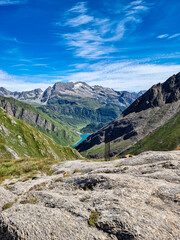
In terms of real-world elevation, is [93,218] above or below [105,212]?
below

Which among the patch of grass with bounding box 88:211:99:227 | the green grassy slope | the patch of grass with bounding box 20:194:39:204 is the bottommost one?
the green grassy slope

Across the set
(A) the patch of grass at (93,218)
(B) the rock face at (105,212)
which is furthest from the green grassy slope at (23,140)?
(A) the patch of grass at (93,218)

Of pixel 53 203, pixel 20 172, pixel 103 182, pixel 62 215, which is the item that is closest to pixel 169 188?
pixel 103 182

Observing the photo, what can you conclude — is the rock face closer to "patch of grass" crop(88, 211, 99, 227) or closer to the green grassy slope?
"patch of grass" crop(88, 211, 99, 227)

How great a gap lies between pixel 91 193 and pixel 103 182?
1685mm

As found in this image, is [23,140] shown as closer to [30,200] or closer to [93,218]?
[30,200]

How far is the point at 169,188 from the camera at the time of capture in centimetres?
1255

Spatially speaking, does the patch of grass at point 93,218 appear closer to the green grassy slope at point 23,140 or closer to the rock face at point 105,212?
the rock face at point 105,212

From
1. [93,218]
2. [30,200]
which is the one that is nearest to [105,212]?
[93,218]

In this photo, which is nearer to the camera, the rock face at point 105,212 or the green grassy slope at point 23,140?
the rock face at point 105,212

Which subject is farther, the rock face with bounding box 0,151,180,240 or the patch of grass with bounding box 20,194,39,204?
the patch of grass with bounding box 20,194,39,204

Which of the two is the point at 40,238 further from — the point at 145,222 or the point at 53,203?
the point at 145,222

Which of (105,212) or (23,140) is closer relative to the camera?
(105,212)

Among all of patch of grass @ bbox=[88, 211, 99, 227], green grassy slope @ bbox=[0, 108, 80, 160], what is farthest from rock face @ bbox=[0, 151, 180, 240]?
green grassy slope @ bbox=[0, 108, 80, 160]
